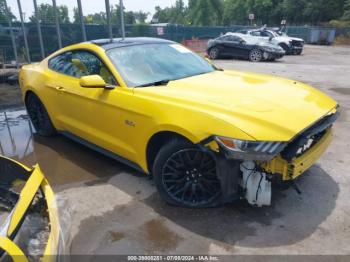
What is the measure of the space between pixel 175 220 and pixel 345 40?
37.0 m

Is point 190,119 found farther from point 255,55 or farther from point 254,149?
point 255,55

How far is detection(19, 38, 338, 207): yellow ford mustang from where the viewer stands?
285 centimetres

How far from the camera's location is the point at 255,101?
3.17m

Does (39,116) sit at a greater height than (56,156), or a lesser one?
greater

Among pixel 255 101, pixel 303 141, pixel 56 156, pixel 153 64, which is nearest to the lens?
pixel 303 141

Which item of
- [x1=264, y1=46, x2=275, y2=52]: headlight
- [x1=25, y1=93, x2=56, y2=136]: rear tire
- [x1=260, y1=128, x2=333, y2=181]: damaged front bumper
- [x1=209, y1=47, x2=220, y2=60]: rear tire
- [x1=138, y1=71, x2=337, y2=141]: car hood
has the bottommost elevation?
[x1=209, y1=47, x2=220, y2=60]: rear tire

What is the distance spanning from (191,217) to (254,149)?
99 cm

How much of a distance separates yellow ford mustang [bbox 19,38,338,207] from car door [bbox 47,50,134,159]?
13mm

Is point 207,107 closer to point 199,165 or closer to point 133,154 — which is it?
point 199,165

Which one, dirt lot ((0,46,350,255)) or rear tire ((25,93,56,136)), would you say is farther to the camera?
rear tire ((25,93,56,136))

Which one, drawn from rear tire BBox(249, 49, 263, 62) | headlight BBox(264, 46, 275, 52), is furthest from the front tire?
rear tire BBox(249, 49, 263, 62)

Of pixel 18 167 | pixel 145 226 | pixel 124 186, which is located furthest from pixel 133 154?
pixel 18 167

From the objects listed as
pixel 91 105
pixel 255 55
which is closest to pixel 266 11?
pixel 255 55

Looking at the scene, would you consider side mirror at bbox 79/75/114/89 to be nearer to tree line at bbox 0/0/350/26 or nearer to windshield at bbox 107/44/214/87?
windshield at bbox 107/44/214/87
